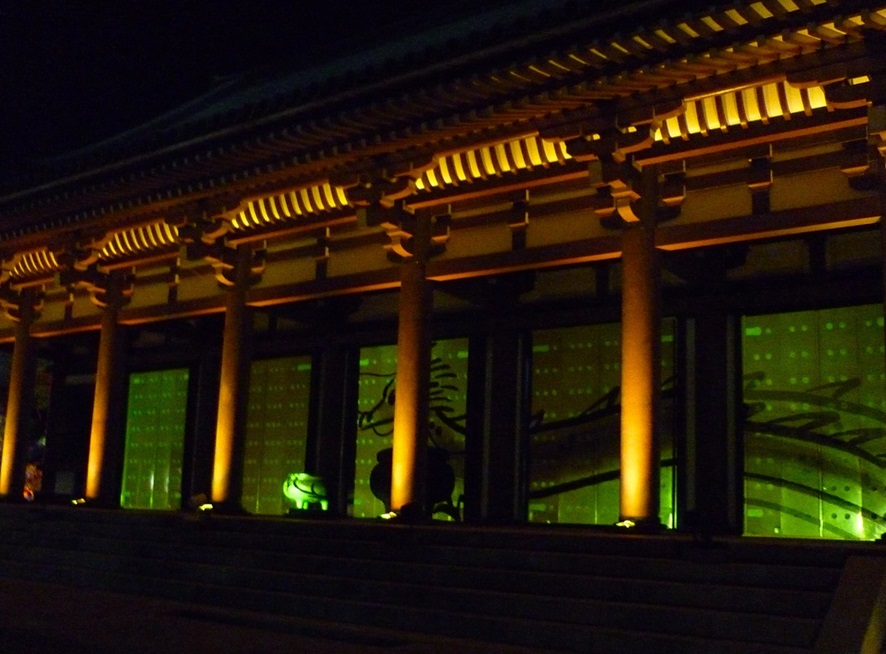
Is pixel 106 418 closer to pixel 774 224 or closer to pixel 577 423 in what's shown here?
pixel 577 423

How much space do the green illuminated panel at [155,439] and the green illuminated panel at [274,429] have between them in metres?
2.02

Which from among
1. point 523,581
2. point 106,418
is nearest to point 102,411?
point 106,418

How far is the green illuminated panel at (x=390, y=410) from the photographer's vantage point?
44.4ft

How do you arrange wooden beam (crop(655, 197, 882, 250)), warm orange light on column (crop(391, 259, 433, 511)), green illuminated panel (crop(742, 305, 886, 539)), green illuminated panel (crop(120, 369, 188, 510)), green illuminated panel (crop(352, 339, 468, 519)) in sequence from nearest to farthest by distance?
wooden beam (crop(655, 197, 882, 250)) < warm orange light on column (crop(391, 259, 433, 511)) < green illuminated panel (crop(742, 305, 886, 539)) < green illuminated panel (crop(352, 339, 468, 519)) < green illuminated panel (crop(120, 369, 188, 510))

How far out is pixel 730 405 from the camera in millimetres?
11211

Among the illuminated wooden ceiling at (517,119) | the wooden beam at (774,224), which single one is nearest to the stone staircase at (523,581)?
the wooden beam at (774,224)

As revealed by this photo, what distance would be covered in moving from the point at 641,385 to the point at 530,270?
8.41 feet

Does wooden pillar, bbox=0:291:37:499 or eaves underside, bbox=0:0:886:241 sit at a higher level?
eaves underside, bbox=0:0:886:241

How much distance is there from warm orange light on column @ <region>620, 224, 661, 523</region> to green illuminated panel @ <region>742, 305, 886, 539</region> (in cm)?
279

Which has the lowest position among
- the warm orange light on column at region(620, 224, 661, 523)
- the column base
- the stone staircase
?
the stone staircase

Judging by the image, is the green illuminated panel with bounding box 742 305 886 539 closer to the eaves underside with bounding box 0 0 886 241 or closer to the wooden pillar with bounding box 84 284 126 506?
the eaves underside with bounding box 0 0 886 241

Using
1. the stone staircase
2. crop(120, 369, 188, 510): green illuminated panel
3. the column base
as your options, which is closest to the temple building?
the column base

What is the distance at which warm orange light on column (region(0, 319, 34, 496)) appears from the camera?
1525 centimetres

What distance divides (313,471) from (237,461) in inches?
113
